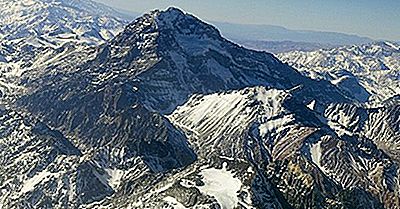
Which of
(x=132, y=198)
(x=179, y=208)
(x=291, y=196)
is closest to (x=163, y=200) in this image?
(x=179, y=208)

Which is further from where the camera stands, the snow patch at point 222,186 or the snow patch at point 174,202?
the snow patch at point 222,186

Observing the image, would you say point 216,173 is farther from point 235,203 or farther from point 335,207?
point 335,207

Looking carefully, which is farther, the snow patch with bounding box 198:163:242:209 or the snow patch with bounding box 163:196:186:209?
the snow patch with bounding box 198:163:242:209

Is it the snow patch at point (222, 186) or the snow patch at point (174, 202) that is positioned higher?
the snow patch at point (222, 186)

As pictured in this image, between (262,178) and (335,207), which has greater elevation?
(262,178)

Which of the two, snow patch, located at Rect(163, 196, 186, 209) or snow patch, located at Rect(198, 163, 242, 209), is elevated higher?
snow patch, located at Rect(198, 163, 242, 209)

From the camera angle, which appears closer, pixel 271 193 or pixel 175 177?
pixel 271 193

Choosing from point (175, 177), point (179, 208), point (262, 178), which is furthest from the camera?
point (175, 177)

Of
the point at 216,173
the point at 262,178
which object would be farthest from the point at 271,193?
the point at 216,173

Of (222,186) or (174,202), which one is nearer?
(174,202)

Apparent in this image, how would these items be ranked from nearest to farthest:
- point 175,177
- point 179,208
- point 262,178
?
point 179,208 → point 262,178 → point 175,177

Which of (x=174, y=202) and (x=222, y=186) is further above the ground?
(x=222, y=186)
